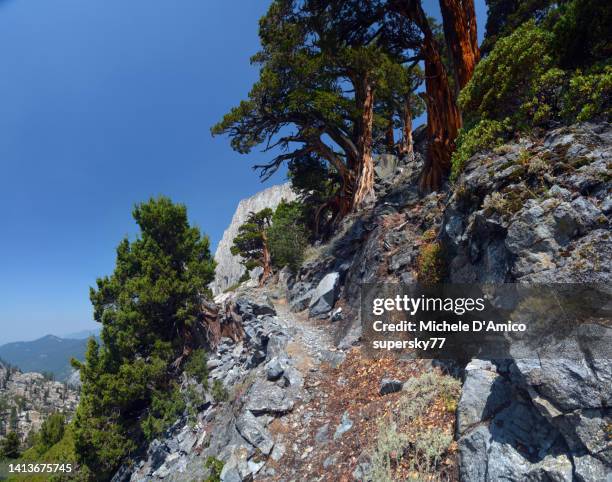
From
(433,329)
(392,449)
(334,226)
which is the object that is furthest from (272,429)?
(334,226)

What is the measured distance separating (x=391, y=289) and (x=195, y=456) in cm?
825

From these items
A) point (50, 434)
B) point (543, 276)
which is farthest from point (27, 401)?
point (543, 276)

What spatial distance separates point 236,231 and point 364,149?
101 metres

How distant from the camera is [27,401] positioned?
355ft

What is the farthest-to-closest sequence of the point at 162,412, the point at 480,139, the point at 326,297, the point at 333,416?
the point at 326,297 < the point at 162,412 < the point at 333,416 < the point at 480,139

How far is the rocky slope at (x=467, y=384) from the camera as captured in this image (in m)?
3.78

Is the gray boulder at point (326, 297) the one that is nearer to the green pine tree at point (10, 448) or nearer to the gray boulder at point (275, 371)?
the gray boulder at point (275, 371)

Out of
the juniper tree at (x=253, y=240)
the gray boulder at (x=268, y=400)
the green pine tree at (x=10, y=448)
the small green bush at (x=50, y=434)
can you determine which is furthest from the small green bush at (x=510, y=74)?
the green pine tree at (x=10, y=448)

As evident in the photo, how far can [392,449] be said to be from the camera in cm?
510

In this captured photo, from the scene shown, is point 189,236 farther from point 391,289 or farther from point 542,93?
point 542,93

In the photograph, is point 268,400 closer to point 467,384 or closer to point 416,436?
point 416,436

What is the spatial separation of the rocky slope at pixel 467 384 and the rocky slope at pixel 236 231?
3553 inches

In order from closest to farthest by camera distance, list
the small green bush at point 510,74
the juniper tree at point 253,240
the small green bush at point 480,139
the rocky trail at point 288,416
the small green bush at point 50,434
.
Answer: the rocky trail at point 288,416, the small green bush at point 510,74, the small green bush at point 480,139, the small green bush at point 50,434, the juniper tree at point 253,240

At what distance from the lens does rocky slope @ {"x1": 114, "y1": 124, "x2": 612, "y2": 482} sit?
3777 mm
